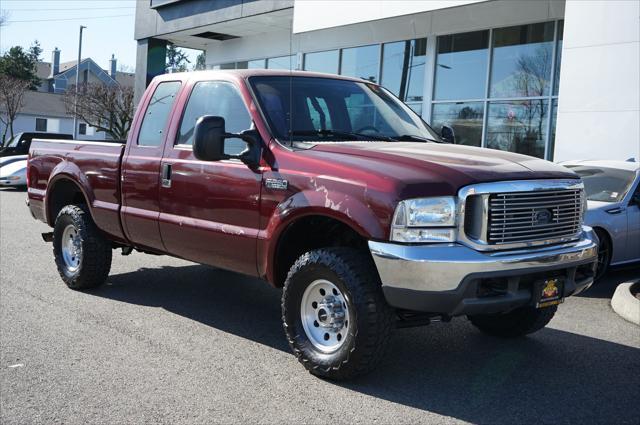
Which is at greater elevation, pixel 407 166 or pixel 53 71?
pixel 53 71

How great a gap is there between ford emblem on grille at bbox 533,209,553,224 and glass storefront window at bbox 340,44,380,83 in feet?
48.6

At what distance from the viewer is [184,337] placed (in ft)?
18.2

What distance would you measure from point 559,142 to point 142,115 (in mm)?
8498

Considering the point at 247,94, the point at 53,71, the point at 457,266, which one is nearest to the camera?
the point at 457,266

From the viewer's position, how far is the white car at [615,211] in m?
7.97

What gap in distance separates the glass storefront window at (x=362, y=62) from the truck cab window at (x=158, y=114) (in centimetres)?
1309

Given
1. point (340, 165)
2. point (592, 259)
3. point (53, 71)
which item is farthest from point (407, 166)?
point (53, 71)

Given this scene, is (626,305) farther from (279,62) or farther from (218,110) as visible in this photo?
(279,62)

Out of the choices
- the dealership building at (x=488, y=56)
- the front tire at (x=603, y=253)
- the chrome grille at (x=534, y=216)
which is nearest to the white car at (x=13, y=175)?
the dealership building at (x=488, y=56)

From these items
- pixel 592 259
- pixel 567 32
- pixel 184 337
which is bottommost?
pixel 184 337

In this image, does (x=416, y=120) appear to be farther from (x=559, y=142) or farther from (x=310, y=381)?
(x=559, y=142)

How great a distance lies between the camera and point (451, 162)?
4.37 metres

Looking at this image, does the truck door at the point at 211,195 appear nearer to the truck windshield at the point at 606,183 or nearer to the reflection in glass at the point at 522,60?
the truck windshield at the point at 606,183

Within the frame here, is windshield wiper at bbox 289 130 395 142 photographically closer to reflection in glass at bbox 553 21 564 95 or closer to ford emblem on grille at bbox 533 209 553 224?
ford emblem on grille at bbox 533 209 553 224
